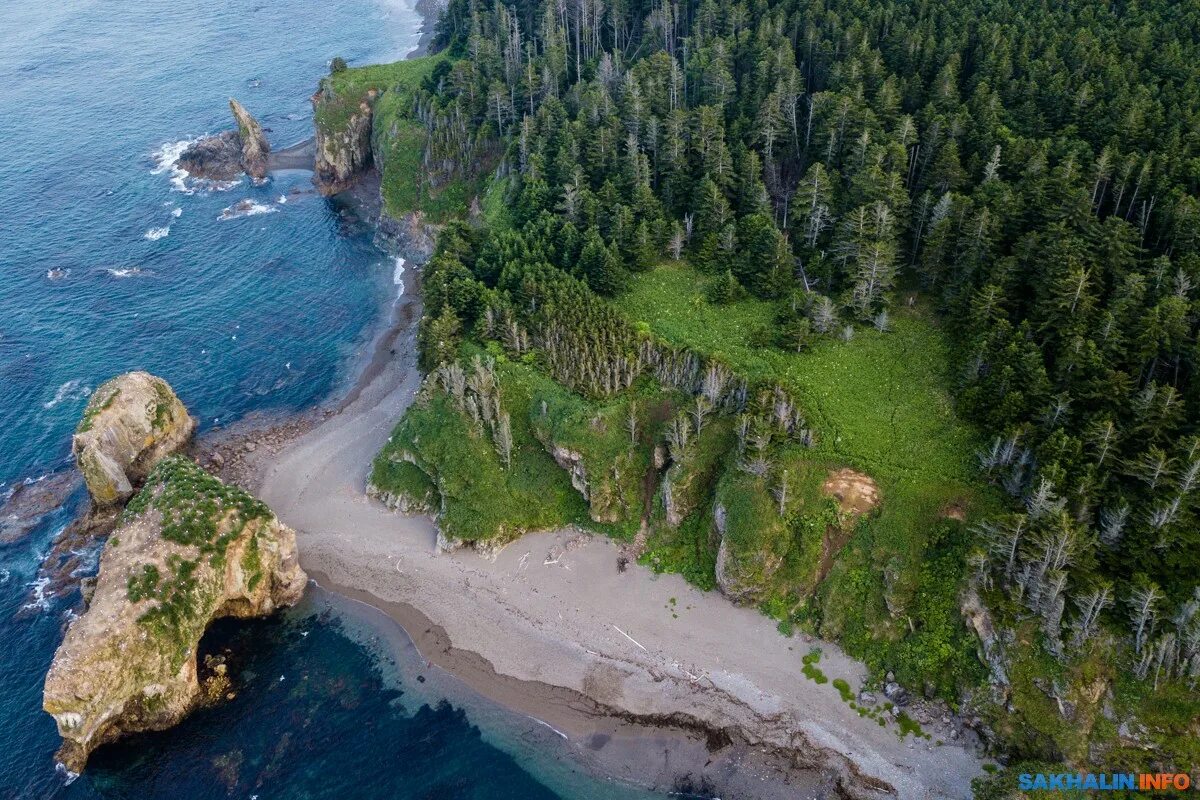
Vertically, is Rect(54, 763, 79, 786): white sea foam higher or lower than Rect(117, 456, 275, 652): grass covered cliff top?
lower

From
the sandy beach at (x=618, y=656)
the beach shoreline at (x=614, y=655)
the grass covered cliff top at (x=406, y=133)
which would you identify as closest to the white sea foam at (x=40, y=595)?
the beach shoreline at (x=614, y=655)

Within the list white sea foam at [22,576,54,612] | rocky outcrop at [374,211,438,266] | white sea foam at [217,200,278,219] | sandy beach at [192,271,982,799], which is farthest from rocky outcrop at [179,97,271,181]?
→ white sea foam at [22,576,54,612]

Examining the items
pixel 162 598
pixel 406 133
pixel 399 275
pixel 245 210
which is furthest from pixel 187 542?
pixel 245 210

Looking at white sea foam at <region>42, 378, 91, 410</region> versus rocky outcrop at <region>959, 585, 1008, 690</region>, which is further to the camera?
white sea foam at <region>42, 378, 91, 410</region>

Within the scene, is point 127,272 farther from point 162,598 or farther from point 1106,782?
point 1106,782

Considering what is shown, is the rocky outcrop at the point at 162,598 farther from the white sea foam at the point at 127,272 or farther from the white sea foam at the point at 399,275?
the white sea foam at the point at 127,272

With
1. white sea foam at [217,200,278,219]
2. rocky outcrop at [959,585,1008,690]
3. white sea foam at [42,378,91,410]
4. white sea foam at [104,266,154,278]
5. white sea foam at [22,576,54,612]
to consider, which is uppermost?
white sea foam at [217,200,278,219]

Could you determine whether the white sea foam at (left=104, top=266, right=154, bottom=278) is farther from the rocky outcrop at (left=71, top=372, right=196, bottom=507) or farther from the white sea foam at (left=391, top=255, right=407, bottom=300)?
the rocky outcrop at (left=71, top=372, right=196, bottom=507)
